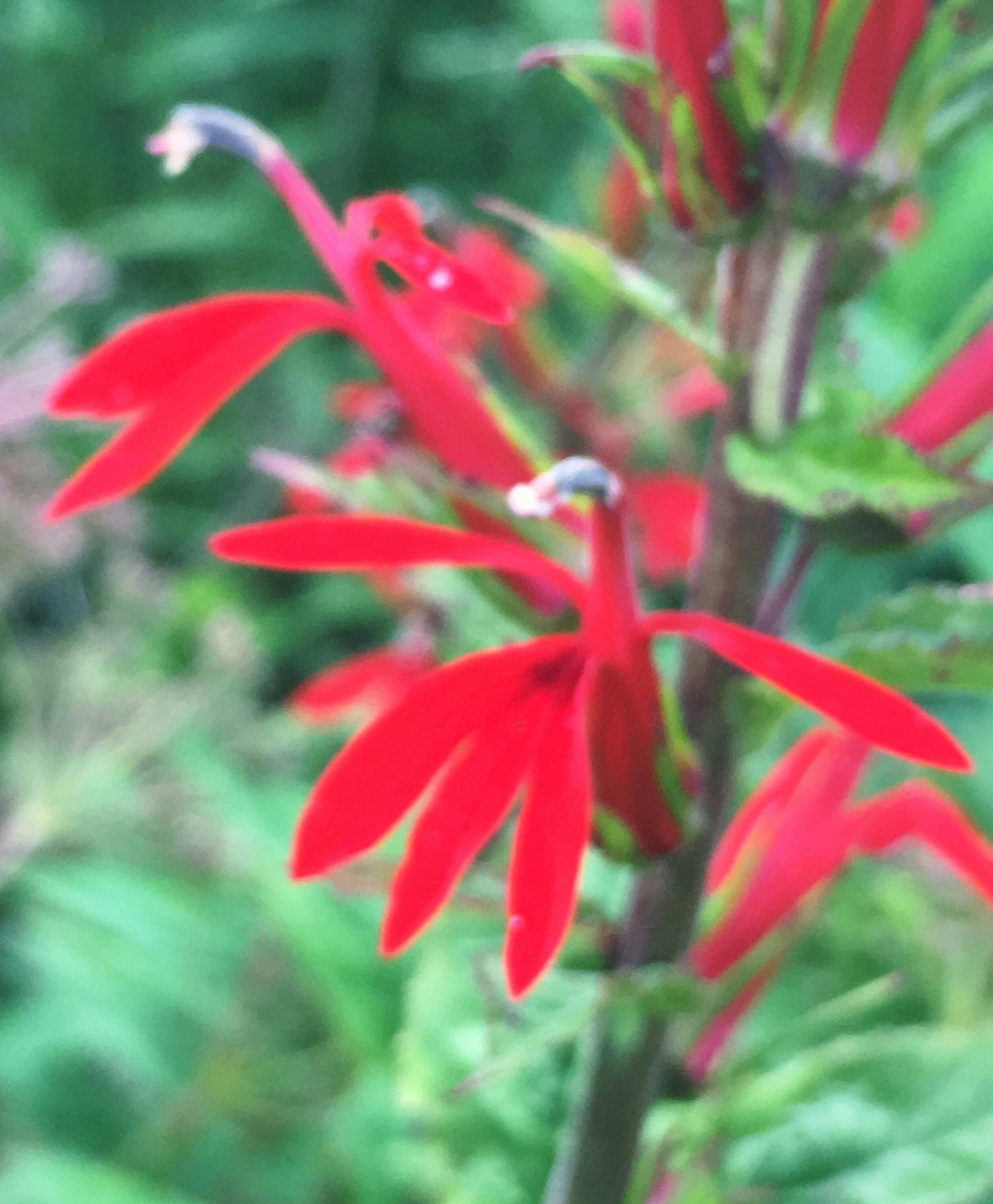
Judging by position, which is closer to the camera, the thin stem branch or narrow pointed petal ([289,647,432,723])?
the thin stem branch

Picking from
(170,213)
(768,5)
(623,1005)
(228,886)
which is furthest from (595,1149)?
(170,213)

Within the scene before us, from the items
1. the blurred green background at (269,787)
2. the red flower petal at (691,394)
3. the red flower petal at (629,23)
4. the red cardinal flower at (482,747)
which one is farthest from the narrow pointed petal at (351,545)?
the red flower petal at (629,23)

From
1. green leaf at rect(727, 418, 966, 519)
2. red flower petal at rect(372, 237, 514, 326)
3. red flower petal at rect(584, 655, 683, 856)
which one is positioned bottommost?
red flower petal at rect(584, 655, 683, 856)

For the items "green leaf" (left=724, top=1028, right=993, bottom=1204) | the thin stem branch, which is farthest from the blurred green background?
the thin stem branch

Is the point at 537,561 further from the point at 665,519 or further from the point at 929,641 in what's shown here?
the point at 665,519

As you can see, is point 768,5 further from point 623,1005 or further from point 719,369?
point 623,1005

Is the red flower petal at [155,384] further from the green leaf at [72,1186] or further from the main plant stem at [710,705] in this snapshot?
the green leaf at [72,1186]

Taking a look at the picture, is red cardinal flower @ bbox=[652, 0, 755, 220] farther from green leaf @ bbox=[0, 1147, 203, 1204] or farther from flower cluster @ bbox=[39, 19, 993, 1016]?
green leaf @ bbox=[0, 1147, 203, 1204]

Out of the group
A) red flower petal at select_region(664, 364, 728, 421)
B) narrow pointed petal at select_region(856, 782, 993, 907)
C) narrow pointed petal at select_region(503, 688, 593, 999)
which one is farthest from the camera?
red flower petal at select_region(664, 364, 728, 421)
